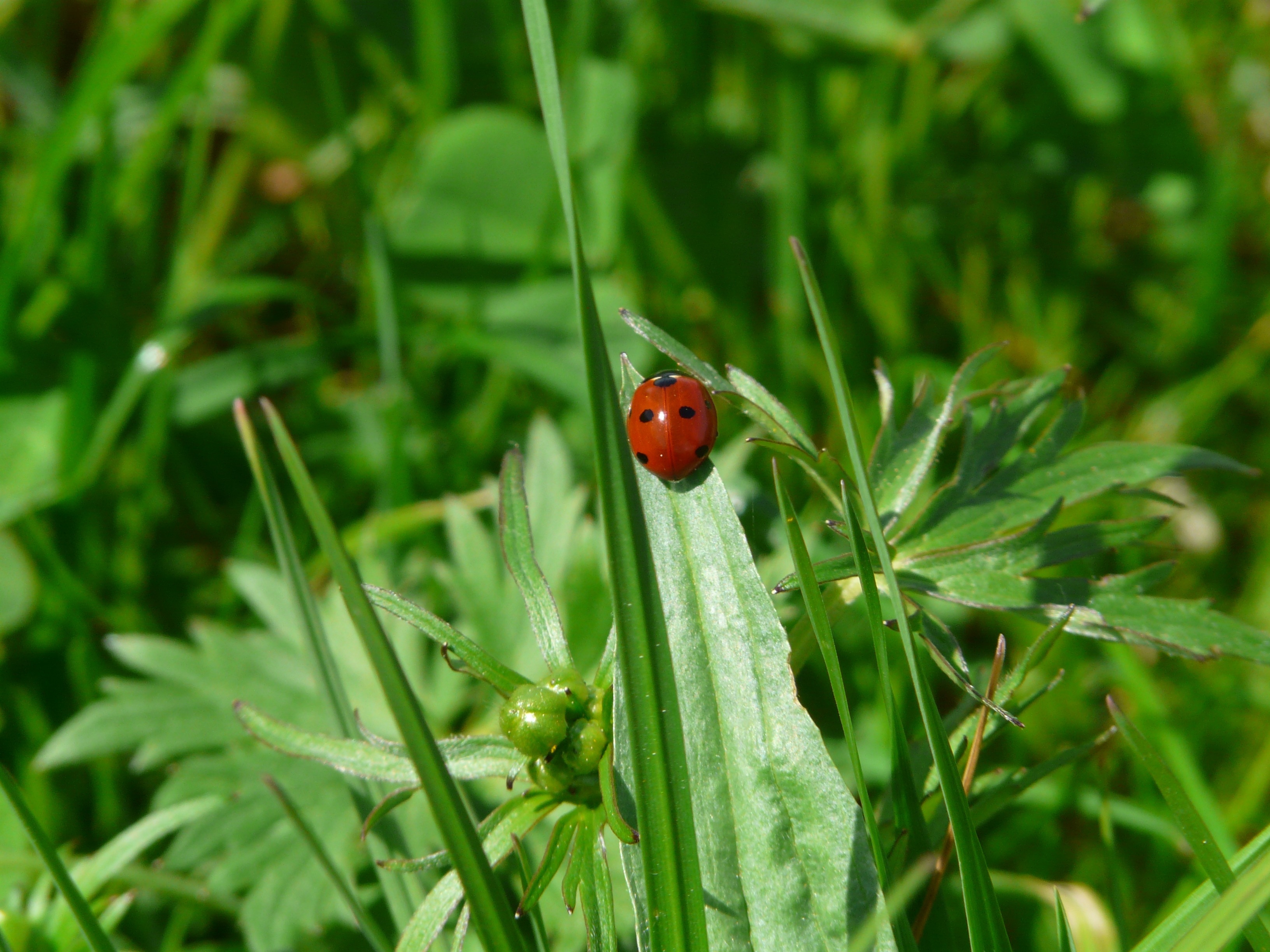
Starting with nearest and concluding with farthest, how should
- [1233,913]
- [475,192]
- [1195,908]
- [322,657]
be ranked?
[1233,913], [1195,908], [322,657], [475,192]

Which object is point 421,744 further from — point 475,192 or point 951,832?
point 475,192

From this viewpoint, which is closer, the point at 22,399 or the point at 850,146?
the point at 22,399

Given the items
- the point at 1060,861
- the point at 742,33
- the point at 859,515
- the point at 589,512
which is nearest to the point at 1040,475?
the point at 859,515

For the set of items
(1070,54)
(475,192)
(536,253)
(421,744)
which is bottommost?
(421,744)

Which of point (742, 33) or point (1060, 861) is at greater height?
point (742, 33)

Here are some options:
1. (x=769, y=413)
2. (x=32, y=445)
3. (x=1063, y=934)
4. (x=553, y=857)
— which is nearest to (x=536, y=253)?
(x=32, y=445)

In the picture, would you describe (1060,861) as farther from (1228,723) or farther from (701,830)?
(701,830)

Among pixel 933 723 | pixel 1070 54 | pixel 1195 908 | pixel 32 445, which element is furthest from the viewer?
pixel 1070 54
